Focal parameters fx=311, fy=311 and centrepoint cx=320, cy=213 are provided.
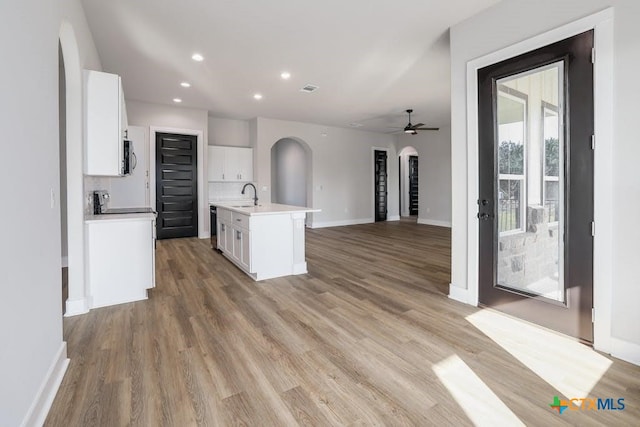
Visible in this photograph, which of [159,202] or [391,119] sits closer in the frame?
[159,202]

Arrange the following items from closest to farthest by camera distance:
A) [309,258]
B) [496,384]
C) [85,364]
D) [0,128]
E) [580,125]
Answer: [0,128] → [496,384] → [85,364] → [580,125] → [309,258]

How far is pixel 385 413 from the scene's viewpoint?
1531 mm

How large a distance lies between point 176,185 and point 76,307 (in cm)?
410

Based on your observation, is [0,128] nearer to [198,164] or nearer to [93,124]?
[93,124]

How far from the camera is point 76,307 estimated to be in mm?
2787

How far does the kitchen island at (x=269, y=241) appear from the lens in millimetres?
3760

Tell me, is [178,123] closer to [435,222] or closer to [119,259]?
[119,259]

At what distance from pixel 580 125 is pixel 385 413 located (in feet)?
7.54

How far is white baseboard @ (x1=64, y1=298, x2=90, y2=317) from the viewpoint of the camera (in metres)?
2.76

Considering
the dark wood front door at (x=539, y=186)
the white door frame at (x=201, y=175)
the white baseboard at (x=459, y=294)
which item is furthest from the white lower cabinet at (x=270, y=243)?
the white door frame at (x=201, y=175)

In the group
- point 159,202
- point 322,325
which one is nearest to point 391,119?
point 159,202

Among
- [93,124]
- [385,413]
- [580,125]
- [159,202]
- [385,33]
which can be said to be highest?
[385,33]

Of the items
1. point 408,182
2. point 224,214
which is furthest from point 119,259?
point 408,182

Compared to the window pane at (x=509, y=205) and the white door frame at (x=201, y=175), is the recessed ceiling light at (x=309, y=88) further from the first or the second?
the window pane at (x=509, y=205)
